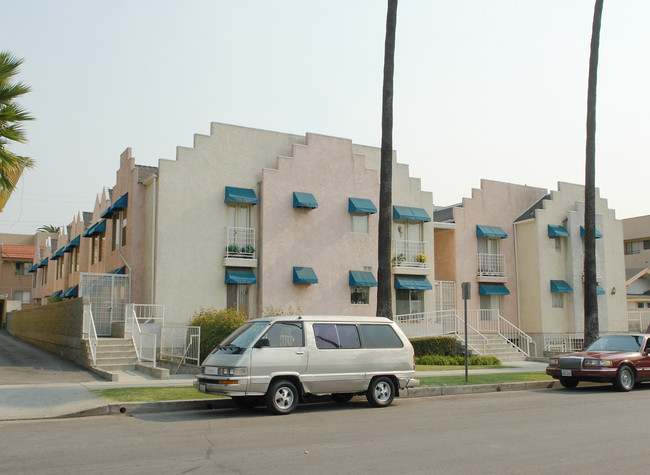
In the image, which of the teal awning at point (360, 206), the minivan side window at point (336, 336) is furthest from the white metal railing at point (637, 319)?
the minivan side window at point (336, 336)

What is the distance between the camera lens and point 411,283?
28.6 metres

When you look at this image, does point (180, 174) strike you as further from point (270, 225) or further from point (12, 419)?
point (12, 419)

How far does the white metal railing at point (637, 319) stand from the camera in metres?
36.4

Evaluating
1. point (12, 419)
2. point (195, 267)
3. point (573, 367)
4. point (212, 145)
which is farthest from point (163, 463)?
point (212, 145)

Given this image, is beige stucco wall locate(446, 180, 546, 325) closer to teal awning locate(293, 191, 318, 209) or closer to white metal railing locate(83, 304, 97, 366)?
teal awning locate(293, 191, 318, 209)

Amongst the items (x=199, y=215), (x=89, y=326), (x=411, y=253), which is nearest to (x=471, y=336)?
(x=411, y=253)

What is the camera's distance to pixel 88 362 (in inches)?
760

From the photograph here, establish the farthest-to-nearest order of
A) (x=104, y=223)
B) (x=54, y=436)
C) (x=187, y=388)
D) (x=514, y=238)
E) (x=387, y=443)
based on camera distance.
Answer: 1. (x=514, y=238)
2. (x=104, y=223)
3. (x=187, y=388)
4. (x=54, y=436)
5. (x=387, y=443)

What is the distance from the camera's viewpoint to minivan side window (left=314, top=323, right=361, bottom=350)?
12.8 metres

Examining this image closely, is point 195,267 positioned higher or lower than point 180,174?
lower

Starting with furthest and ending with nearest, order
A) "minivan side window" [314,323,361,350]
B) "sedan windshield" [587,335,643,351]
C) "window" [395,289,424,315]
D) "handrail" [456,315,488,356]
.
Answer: "window" [395,289,424,315] → "handrail" [456,315,488,356] → "sedan windshield" [587,335,643,351] → "minivan side window" [314,323,361,350]

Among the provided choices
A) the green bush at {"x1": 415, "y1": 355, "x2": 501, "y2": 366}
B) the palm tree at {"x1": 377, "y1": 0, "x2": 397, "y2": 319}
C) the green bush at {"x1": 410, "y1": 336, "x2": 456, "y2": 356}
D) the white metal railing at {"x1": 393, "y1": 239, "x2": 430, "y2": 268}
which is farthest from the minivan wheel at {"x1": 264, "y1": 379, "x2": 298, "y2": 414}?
the white metal railing at {"x1": 393, "y1": 239, "x2": 430, "y2": 268}

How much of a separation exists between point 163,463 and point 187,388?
289 inches

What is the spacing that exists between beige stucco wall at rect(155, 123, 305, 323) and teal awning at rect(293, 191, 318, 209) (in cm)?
158
